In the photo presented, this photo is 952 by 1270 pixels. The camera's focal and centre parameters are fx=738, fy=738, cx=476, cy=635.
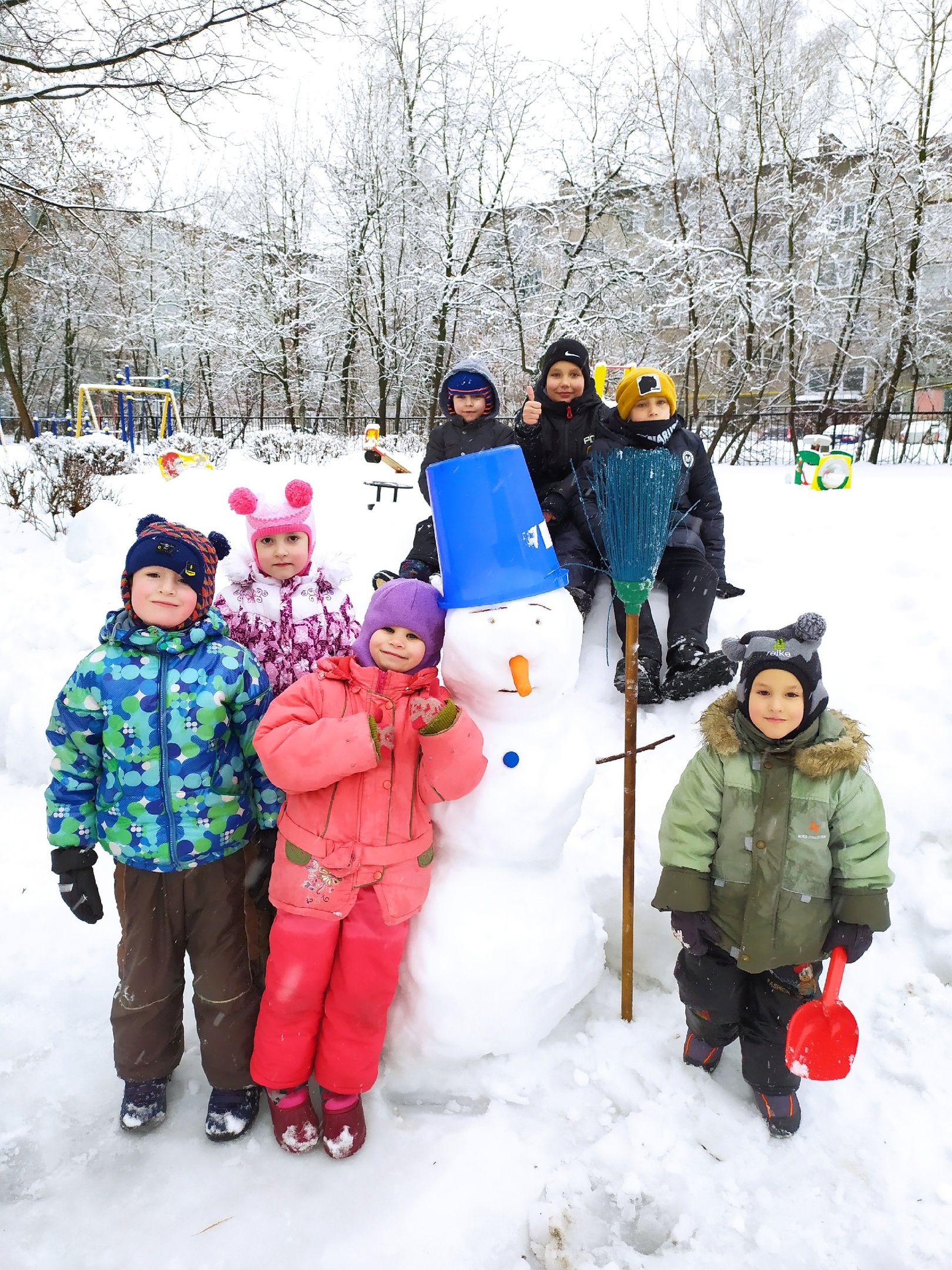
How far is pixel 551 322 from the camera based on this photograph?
14.6 metres

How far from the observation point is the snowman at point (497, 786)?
6.88 ft

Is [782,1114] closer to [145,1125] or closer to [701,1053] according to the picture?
[701,1053]

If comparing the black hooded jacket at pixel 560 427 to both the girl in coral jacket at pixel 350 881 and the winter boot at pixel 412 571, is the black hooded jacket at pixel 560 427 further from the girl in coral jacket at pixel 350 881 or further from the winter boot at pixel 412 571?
the girl in coral jacket at pixel 350 881

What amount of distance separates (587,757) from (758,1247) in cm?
126

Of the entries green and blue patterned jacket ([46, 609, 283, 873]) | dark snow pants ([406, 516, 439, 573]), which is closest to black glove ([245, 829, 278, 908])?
green and blue patterned jacket ([46, 609, 283, 873])

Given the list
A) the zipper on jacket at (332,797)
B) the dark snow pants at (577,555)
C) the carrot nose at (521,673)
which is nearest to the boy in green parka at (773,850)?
the carrot nose at (521,673)

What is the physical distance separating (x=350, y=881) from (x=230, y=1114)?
778mm

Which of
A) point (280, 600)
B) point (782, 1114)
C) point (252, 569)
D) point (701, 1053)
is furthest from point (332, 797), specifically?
point (782, 1114)

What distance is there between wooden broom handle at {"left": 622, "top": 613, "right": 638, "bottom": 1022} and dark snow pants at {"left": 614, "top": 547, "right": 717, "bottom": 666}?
1155 millimetres

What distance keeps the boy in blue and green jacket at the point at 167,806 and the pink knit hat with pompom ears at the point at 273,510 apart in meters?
0.25

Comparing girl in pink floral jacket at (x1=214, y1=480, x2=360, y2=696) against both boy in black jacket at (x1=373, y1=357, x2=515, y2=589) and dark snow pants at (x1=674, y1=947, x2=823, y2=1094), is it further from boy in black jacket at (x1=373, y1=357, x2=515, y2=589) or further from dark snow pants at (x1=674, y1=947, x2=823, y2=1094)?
dark snow pants at (x1=674, y1=947, x2=823, y2=1094)

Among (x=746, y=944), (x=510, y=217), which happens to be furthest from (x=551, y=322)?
(x=746, y=944)

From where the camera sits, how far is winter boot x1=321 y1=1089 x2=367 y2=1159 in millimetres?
1999

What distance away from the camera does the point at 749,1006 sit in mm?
2199
